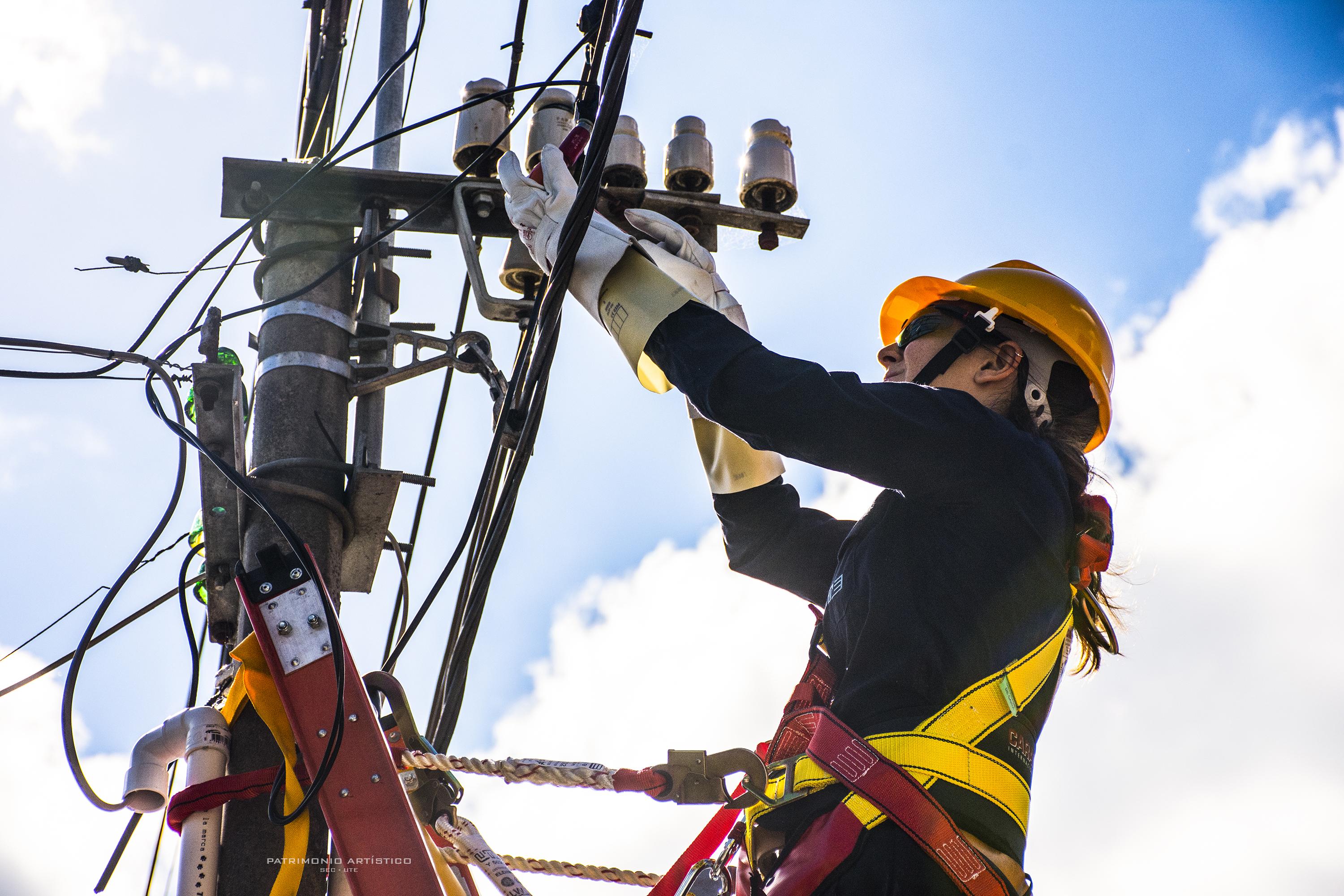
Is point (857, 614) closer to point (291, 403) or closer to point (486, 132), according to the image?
point (291, 403)

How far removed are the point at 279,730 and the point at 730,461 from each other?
145 cm

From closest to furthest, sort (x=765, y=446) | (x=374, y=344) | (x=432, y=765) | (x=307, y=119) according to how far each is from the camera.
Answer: (x=765, y=446) < (x=432, y=765) < (x=374, y=344) < (x=307, y=119)

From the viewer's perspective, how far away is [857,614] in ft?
8.50

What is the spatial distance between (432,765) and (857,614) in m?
1.06

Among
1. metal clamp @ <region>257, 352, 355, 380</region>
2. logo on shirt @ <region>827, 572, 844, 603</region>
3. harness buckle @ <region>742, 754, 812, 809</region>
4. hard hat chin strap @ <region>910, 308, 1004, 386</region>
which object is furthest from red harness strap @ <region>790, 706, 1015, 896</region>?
metal clamp @ <region>257, 352, 355, 380</region>

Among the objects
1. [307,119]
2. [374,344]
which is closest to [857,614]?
[374,344]

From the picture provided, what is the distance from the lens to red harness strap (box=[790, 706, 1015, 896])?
7.30 ft

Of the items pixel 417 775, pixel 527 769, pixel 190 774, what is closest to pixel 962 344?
pixel 527 769

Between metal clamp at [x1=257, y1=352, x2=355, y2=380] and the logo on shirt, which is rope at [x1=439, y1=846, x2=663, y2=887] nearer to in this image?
the logo on shirt

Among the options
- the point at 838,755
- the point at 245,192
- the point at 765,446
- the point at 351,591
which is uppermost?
the point at 245,192

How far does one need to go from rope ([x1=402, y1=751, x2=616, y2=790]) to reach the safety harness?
1.09 feet

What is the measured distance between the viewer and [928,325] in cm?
313

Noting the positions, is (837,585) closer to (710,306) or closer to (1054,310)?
(710,306)

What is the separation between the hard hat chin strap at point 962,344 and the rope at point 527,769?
128 cm
